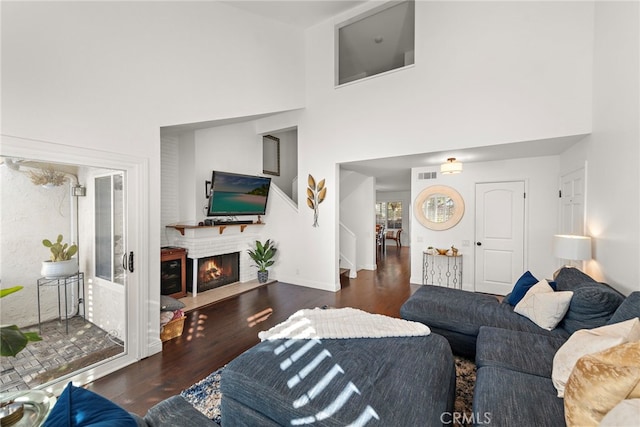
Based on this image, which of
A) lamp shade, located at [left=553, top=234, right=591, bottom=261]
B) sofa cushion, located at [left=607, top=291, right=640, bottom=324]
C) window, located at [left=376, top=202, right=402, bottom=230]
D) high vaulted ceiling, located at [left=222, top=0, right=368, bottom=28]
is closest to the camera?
sofa cushion, located at [left=607, top=291, right=640, bottom=324]

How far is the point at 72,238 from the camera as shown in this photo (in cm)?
294

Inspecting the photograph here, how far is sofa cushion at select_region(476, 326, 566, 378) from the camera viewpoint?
5.79 feet

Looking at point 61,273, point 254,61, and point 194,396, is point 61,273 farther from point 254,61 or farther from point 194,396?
point 254,61

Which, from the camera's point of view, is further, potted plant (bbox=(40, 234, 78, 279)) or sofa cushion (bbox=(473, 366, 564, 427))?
potted plant (bbox=(40, 234, 78, 279))

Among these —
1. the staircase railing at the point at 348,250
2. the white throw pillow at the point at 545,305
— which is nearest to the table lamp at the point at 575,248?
the white throw pillow at the point at 545,305

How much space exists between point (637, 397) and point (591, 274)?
8.85ft

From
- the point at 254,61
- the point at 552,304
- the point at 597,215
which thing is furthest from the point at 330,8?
the point at 552,304

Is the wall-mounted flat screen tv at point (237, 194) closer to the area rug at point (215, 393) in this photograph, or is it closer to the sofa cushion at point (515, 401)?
the area rug at point (215, 393)

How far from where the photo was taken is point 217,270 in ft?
17.5

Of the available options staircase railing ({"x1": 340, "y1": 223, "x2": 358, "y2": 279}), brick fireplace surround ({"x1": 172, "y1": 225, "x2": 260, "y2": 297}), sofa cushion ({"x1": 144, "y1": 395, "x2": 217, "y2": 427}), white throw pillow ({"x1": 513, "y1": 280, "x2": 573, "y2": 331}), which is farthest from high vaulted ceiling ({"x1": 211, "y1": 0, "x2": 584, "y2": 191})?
sofa cushion ({"x1": 144, "y1": 395, "x2": 217, "y2": 427})

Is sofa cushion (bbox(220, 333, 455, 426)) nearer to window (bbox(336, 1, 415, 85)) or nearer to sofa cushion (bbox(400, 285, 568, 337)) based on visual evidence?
sofa cushion (bbox(400, 285, 568, 337))

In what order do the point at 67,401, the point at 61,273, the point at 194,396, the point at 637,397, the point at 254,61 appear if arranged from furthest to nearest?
the point at 254,61 → the point at 61,273 → the point at 194,396 → the point at 637,397 → the point at 67,401

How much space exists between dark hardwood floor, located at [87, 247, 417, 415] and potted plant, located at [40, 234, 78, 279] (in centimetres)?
124

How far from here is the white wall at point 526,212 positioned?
443 cm
